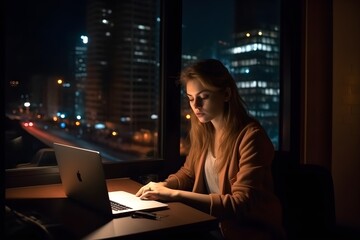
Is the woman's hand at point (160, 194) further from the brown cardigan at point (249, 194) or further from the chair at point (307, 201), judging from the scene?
the chair at point (307, 201)

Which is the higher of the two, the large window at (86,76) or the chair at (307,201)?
the large window at (86,76)

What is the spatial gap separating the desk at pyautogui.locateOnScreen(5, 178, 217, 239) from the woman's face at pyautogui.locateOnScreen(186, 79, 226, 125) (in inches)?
18.0

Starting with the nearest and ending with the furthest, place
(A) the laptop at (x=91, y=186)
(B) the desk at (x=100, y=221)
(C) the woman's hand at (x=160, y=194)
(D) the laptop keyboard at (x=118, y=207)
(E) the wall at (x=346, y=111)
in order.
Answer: (B) the desk at (x=100, y=221), (A) the laptop at (x=91, y=186), (D) the laptop keyboard at (x=118, y=207), (C) the woman's hand at (x=160, y=194), (E) the wall at (x=346, y=111)

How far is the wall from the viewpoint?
2695 mm

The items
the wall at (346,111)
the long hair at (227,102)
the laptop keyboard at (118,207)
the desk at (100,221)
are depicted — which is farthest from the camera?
the wall at (346,111)

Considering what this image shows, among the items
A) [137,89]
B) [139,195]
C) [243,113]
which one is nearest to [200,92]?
[243,113]

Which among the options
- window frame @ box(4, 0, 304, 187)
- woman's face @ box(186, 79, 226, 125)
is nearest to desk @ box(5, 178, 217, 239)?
window frame @ box(4, 0, 304, 187)

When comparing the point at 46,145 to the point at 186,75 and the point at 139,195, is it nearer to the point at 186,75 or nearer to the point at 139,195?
the point at 139,195

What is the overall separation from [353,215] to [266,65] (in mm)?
1297

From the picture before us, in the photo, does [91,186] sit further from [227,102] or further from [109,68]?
[109,68]

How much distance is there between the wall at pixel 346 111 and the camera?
2695mm

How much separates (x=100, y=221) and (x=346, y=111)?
2167 millimetres

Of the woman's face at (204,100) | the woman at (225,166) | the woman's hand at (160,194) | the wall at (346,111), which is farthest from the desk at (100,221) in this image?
the wall at (346,111)

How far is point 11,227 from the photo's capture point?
3.21ft
